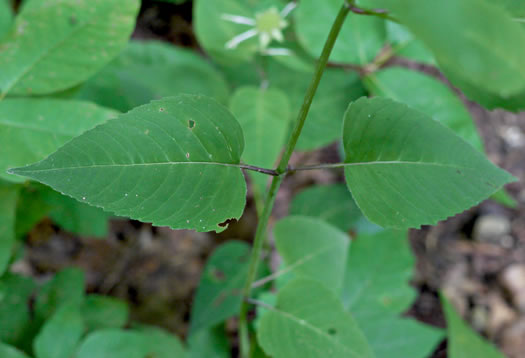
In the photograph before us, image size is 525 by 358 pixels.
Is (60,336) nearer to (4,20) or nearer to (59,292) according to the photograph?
(59,292)

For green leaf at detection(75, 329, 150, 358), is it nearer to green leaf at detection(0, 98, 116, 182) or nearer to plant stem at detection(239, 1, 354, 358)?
plant stem at detection(239, 1, 354, 358)

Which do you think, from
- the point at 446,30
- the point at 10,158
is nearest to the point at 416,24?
the point at 446,30

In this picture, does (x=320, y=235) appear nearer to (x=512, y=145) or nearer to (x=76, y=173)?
(x=76, y=173)

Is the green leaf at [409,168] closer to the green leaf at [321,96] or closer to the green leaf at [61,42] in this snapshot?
the green leaf at [61,42]

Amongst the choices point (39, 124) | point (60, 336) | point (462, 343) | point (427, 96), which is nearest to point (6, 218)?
point (39, 124)

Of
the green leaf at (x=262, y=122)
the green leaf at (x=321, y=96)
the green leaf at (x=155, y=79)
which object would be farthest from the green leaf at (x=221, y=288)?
the green leaf at (x=155, y=79)
